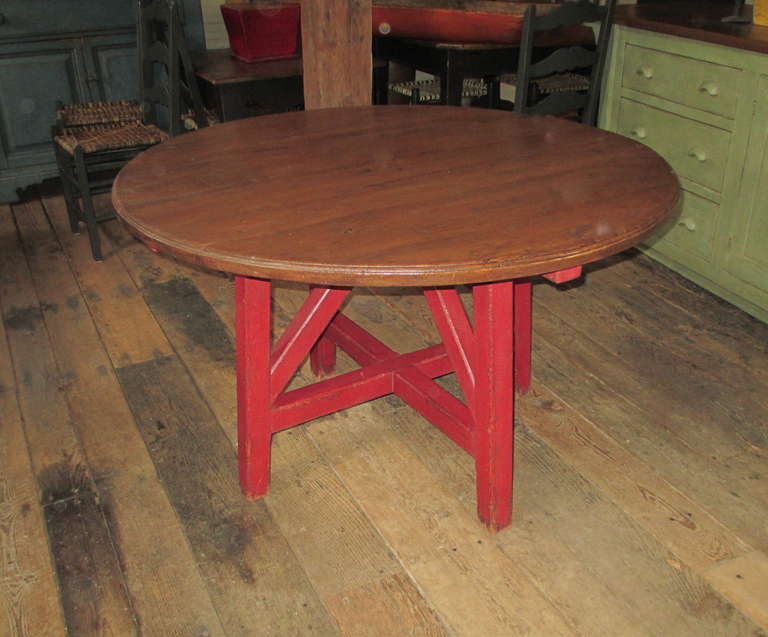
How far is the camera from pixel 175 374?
2.21 metres

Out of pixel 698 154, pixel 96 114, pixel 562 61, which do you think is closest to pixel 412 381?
pixel 562 61

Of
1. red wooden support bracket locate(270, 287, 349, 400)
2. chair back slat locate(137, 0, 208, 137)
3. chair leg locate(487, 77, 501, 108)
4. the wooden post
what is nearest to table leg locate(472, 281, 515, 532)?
red wooden support bracket locate(270, 287, 349, 400)

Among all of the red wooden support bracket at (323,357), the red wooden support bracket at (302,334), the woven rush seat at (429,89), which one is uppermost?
the woven rush seat at (429,89)

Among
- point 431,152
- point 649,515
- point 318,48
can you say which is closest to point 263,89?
point 318,48

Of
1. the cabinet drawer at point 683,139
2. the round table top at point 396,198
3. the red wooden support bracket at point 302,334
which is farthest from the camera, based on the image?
the cabinet drawer at point 683,139

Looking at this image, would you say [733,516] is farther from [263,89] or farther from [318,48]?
[263,89]

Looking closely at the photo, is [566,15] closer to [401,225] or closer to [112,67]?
[401,225]

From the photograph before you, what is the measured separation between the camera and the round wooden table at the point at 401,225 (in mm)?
1207

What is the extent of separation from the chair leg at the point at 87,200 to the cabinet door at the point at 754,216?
219cm

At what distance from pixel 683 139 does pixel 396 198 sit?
4.93 feet

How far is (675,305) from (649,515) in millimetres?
1050

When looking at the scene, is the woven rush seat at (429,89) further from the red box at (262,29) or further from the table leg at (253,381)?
the table leg at (253,381)

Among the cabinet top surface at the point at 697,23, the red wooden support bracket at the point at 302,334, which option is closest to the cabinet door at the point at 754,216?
the cabinet top surface at the point at 697,23

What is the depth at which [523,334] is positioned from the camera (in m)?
1.99
